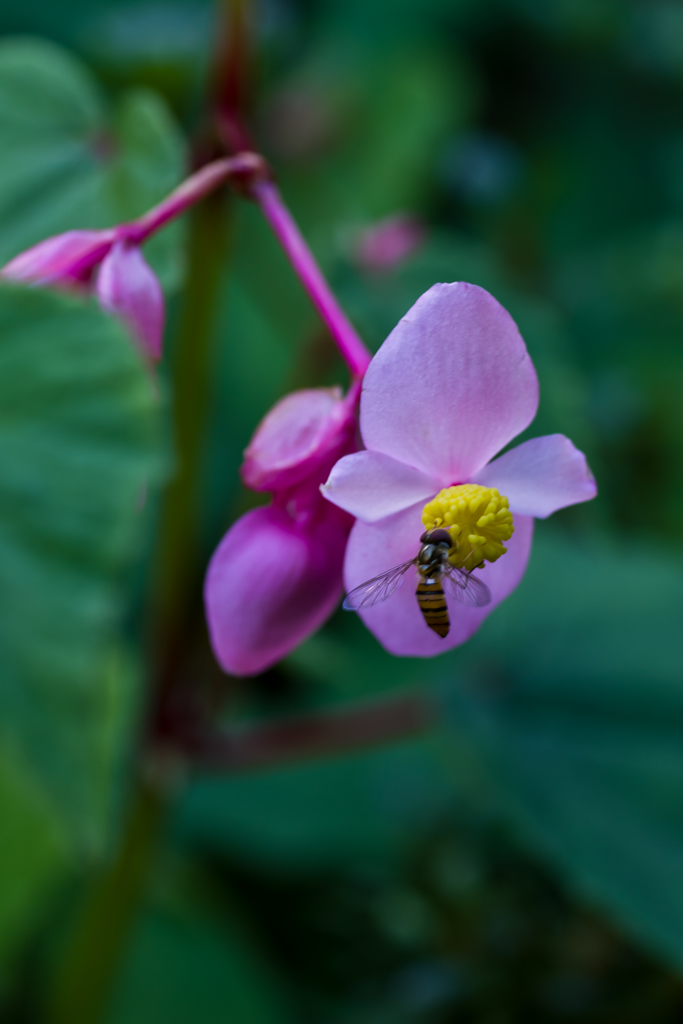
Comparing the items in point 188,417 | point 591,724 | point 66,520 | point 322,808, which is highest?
point 66,520

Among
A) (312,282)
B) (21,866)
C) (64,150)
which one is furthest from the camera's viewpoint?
(21,866)

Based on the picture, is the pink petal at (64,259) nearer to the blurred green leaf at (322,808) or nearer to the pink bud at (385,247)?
the pink bud at (385,247)

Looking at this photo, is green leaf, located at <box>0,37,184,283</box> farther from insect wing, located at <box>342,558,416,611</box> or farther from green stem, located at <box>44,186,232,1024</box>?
insect wing, located at <box>342,558,416,611</box>

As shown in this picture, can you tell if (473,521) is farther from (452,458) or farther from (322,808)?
(322,808)

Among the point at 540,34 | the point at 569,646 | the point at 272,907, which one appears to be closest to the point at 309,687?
the point at 272,907

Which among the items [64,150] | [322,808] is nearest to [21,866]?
[322,808]

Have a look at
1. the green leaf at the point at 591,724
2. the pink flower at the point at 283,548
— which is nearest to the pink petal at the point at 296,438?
the pink flower at the point at 283,548

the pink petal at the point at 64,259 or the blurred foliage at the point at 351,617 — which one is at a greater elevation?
the pink petal at the point at 64,259
